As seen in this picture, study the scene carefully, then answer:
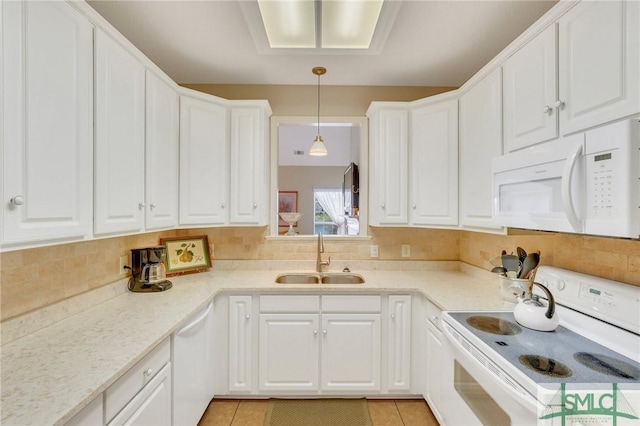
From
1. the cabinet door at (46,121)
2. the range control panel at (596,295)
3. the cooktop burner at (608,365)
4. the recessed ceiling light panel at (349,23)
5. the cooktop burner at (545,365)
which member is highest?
the recessed ceiling light panel at (349,23)

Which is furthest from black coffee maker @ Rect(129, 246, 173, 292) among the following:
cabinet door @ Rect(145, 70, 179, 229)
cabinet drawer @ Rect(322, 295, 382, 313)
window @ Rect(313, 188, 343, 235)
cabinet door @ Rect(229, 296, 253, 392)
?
window @ Rect(313, 188, 343, 235)

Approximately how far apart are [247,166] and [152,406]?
1.62m

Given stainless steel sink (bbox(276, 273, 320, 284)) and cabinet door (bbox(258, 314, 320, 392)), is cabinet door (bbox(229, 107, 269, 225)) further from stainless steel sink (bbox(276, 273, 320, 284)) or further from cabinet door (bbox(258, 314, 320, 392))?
cabinet door (bbox(258, 314, 320, 392))

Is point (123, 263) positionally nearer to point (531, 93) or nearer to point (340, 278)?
point (340, 278)

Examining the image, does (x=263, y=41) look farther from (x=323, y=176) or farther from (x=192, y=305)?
(x=323, y=176)

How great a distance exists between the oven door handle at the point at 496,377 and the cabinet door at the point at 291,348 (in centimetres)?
93

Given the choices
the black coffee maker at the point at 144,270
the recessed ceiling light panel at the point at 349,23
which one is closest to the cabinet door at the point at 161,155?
the black coffee maker at the point at 144,270

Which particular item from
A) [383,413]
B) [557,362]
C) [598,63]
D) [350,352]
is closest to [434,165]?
[598,63]

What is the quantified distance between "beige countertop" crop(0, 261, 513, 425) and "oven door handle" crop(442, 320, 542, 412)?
0.95ft

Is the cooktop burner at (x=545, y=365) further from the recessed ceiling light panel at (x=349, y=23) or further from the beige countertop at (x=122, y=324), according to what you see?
the recessed ceiling light panel at (x=349, y=23)

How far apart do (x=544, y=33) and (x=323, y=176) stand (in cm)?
550

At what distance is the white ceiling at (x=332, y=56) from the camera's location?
1.57 metres

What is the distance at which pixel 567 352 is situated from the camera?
3.58 feet

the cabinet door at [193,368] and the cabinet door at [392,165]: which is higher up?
the cabinet door at [392,165]
